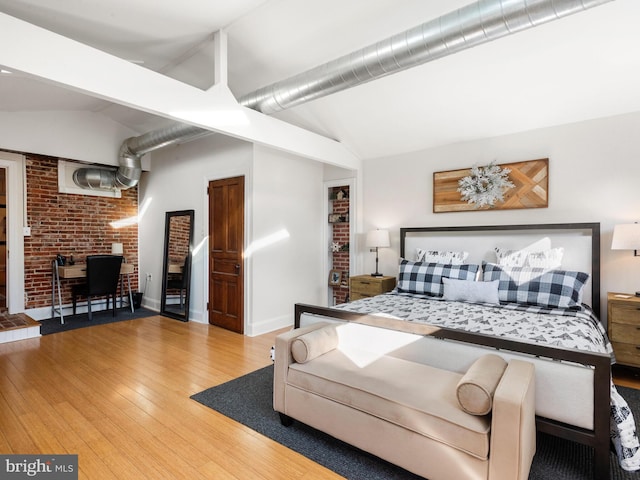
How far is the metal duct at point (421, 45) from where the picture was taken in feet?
6.63

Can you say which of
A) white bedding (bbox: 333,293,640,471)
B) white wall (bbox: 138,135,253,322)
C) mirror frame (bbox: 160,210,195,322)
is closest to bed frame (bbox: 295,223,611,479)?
white bedding (bbox: 333,293,640,471)

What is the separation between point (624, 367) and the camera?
319cm

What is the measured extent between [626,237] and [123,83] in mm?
4342

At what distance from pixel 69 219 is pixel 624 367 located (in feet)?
24.5

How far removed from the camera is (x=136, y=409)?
2572mm

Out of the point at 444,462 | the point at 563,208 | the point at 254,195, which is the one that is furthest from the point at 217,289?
the point at 563,208

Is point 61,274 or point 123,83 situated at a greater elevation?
point 123,83

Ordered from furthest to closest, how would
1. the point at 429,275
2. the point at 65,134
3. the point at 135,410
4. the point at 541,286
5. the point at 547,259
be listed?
1. the point at 65,134
2. the point at 429,275
3. the point at 547,259
4. the point at 541,286
5. the point at 135,410

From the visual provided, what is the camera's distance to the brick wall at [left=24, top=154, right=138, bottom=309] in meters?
5.23

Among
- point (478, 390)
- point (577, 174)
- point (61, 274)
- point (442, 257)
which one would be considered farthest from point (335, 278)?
point (61, 274)

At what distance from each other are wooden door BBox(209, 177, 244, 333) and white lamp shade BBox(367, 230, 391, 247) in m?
1.74

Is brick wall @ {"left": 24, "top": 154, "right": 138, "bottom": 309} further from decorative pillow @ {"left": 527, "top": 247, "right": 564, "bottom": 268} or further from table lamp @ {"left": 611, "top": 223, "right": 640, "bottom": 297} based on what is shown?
table lamp @ {"left": 611, "top": 223, "right": 640, "bottom": 297}

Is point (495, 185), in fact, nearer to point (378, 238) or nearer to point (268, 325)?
point (378, 238)

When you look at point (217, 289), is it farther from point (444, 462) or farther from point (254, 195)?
point (444, 462)
